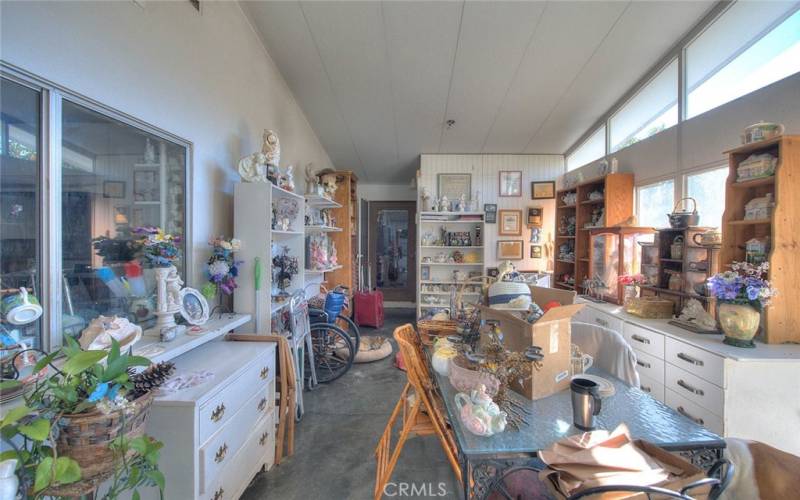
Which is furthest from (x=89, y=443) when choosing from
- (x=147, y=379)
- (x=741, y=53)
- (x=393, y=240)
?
(x=393, y=240)

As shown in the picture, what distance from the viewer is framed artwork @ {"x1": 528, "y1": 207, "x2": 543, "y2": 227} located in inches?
189

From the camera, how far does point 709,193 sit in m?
2.45

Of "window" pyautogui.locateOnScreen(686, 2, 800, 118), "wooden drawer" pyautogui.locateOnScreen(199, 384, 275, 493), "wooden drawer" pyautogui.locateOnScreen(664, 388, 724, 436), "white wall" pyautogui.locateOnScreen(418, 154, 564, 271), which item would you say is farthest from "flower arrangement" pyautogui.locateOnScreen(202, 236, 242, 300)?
"window" pyautogui.locateOnScreen(686, 2, 800, 118)

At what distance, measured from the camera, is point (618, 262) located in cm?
316

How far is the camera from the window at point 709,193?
92.4 inches

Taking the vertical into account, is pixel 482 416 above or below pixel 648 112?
below

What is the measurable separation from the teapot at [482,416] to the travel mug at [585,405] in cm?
24

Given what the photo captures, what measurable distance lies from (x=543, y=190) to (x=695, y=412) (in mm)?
3607

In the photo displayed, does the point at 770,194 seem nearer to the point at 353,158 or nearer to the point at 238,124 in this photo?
the point at 238,124

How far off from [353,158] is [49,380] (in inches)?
191

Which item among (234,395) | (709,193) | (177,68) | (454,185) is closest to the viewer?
(234,395)

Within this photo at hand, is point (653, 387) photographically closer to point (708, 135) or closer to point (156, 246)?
point (708, 135)

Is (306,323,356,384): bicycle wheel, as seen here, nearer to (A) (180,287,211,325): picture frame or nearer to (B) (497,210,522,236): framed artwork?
(A) (180,287,211,325): picture frame

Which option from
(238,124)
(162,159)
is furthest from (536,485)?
(238,124)
